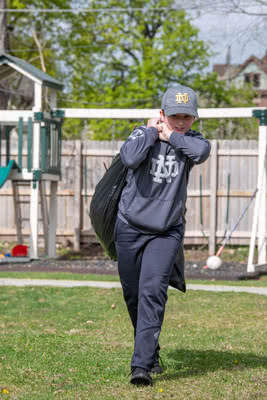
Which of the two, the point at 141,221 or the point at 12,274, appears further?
the point at 12,274

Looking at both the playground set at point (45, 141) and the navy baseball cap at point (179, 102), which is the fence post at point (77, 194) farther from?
the navy baseball cap at point (179, 102)

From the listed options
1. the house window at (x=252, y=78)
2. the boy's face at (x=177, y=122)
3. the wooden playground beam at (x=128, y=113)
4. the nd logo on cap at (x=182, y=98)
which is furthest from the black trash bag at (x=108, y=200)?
the house window at (x=252, y=78)

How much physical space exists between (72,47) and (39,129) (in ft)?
43.8

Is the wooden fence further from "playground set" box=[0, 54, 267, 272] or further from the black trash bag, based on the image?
the black trash bag

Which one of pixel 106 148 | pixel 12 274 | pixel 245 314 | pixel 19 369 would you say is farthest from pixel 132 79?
pixel 19 369

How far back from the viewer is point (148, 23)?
31.1 m

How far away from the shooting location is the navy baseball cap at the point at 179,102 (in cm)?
446

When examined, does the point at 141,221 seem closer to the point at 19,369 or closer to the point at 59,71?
the point at 19,369

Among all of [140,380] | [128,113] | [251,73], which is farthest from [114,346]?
[251,73]

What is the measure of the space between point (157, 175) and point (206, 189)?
11.3 m

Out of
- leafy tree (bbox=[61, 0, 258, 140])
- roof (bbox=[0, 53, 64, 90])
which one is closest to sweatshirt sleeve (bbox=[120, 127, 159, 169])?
roof (bbox=[0, 53, 64, 90])

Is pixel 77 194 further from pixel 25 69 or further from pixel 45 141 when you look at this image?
pixel 25 69

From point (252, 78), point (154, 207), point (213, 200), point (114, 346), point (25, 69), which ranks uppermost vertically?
point (252, 78)

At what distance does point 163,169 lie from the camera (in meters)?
4.45
